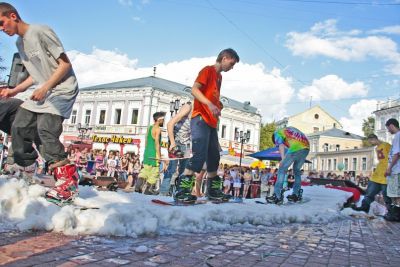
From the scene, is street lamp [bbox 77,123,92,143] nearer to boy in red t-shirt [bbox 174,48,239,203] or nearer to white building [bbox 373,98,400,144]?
boy in red t-shirt [bbox 174,48,239,203]

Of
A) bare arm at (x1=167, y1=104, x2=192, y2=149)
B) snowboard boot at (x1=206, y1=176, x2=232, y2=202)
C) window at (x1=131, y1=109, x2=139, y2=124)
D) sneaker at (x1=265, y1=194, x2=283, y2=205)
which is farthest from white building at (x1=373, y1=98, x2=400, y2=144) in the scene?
snowboard boot at (x1=206, y1=176, x2=232, y2=202)

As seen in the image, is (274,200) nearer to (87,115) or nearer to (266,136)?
(87,115)

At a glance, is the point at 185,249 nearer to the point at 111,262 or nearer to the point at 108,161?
the point at 111,262

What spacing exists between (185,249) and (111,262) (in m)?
0.70

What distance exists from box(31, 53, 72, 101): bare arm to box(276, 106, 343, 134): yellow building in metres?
77.4

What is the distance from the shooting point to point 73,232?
2.89m

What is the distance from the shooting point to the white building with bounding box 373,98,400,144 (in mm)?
56469

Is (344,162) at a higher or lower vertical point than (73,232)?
higher

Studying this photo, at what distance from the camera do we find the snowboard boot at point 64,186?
3330mm

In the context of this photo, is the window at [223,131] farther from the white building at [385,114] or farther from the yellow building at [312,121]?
the yellow building at [312,121]

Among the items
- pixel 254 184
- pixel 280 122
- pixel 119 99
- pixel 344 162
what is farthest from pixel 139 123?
pixel 280 122

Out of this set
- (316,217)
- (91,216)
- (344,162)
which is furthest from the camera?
(344,162)

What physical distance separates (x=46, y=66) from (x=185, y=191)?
83.7 inches

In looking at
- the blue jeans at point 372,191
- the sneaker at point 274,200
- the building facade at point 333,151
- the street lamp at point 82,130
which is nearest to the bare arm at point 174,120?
the sneaker at point 274,200
